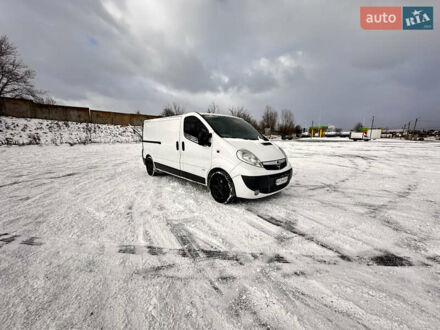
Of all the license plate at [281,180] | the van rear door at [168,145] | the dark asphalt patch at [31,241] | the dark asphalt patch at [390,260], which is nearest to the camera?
the dark asphalt patch at [390,260]

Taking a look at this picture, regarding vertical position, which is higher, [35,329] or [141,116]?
[141,116]

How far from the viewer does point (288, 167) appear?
3752mm

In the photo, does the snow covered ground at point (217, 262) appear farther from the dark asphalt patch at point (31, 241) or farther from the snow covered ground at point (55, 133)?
the snow covered ground at point (55, 133)

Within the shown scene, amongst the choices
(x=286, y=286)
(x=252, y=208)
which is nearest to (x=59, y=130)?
(x=252, y=208)

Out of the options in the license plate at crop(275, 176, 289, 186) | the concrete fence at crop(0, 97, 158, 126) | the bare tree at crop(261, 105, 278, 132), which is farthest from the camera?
the bare tree at crop(261, 105, 278, 132)

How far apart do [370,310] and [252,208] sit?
1972mm

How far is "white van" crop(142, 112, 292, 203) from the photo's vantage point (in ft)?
10.3

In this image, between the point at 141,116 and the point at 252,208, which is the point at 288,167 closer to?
the point at 252,208

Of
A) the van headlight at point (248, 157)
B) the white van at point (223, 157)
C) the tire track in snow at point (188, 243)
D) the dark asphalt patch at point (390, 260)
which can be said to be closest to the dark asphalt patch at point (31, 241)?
the tire track in snow at point (188, 243)

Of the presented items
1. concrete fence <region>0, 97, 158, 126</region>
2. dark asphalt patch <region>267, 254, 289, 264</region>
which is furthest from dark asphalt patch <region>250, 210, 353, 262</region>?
concrete fence <region>0, 97, 158, 126</region>

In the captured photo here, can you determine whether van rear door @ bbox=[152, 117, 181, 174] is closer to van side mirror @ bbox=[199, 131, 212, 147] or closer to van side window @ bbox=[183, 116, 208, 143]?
van side window @ bbox=[183, 116, 208, 143]

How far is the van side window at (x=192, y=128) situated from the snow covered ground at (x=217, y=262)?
1.31m

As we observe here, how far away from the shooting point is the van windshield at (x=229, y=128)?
363 centimetres

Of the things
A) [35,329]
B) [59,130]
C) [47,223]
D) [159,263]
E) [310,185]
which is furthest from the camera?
[59,130]
